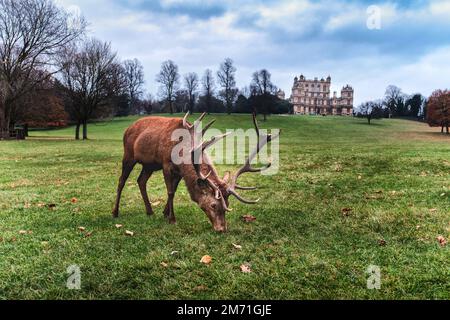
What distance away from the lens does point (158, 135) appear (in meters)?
7.30

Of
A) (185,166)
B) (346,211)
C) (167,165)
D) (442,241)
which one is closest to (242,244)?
(185,166)

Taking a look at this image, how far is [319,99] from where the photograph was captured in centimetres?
11481

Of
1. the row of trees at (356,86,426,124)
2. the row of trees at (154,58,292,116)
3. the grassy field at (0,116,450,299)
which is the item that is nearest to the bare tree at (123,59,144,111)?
the row of trees at (154,58,292,116)

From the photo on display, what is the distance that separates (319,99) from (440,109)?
55.3 meters

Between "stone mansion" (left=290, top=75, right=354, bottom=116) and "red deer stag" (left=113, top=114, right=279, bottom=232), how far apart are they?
106 m

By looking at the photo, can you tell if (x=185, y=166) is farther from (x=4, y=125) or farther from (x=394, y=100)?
(x=394, y=100)

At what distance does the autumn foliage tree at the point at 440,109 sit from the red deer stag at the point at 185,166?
65111 mm

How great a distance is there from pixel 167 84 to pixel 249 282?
46357 mm

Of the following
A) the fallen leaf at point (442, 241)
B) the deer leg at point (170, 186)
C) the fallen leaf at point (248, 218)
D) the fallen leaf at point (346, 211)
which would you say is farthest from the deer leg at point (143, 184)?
the fallen leaf at point (442, 241)

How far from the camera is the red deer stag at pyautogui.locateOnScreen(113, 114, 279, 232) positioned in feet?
21.5

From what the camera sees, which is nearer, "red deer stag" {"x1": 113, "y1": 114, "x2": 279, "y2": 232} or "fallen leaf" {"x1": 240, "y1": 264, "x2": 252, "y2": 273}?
"fallen leaf" {"x1": 240, "y1": 264, "x2": 252, "y2": 273}

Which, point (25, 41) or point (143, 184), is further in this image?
point (25, 41)

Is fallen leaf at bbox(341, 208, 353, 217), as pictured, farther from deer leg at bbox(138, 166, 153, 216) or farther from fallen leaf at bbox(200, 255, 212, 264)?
deer leg at bbox(138, 166, 153, 216)
